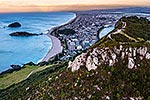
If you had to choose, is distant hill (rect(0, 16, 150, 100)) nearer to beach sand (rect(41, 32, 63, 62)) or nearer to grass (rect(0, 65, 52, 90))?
grass (rect(0, 65, 52, 90))

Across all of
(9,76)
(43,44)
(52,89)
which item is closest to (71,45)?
(43,44)

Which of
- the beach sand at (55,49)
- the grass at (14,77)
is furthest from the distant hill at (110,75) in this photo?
the beach sand at (55,49)

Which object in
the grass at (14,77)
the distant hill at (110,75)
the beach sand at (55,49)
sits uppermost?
the distant hill at (110,75)

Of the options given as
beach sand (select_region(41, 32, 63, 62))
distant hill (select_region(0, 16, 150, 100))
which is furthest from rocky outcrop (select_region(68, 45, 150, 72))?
beach sand (select_region(41, 32, 63, 62))

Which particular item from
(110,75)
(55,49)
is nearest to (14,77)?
(110,75)

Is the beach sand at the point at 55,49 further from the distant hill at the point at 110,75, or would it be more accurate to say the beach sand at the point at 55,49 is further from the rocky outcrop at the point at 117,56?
the rocky outcrop at the point at 117,56

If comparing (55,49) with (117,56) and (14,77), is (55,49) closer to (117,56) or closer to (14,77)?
(14,77)

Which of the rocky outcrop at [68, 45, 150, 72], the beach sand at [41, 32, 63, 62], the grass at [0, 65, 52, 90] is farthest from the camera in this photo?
the beach sand at [41, 32, 63, 62]

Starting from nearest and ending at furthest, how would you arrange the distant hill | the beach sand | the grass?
the distant hill < the grass < the beach sand

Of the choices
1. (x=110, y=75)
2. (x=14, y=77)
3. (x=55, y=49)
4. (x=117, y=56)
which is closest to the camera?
(x=110, y=75)

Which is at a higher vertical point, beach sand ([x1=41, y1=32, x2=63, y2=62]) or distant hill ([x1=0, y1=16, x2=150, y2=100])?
distant hill ([x1=0, y1=16, x2=150, y2=100])

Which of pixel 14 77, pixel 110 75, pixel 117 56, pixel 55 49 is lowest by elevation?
pixel 55 49
